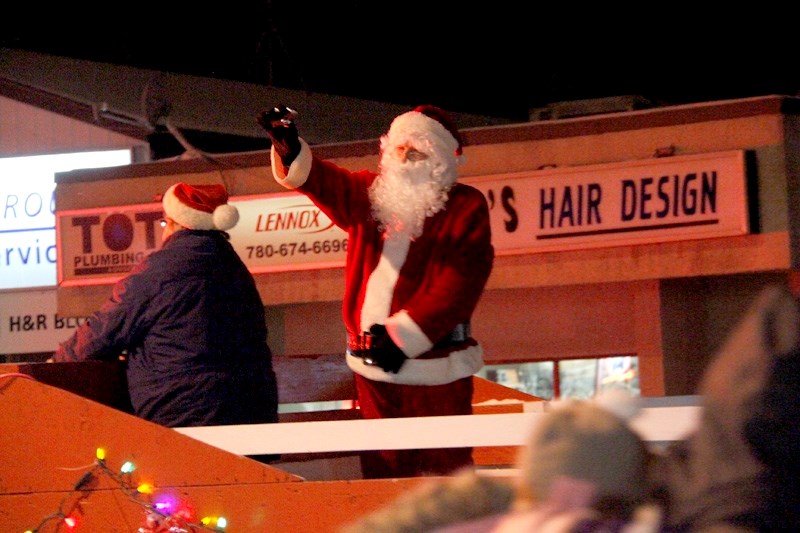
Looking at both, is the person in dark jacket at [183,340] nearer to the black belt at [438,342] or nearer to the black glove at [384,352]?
the black belt at [438,342]

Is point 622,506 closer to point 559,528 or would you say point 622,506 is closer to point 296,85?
point 559,528

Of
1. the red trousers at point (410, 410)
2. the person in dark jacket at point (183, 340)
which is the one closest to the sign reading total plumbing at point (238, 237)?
the person in dark jacket at point (183, 340)

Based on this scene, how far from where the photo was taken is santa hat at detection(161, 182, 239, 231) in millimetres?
4469

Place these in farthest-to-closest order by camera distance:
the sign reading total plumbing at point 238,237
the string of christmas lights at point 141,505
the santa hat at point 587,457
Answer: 1. the sign reading total plumbing at point 238,237
2. the string of christmas lights at point 141,505
3. the santa hat at point 587,457

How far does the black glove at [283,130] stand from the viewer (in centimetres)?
399

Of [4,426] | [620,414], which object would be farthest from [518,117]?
[620,414]

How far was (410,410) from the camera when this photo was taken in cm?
410

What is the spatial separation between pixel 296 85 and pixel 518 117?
2.24 meters

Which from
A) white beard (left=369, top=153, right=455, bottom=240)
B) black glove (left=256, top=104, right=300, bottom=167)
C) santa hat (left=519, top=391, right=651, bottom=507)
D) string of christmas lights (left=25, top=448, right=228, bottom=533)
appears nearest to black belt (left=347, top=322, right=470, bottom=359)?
white beard (left=369, top=153, right=455, bottom=240)

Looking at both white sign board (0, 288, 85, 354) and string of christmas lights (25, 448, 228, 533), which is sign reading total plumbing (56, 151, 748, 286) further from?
string of christmas lights (25, 448, 228, 533)

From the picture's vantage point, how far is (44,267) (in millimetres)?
11031

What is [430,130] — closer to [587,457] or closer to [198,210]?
[198,210]

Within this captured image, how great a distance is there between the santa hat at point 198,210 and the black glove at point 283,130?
1.44 ft

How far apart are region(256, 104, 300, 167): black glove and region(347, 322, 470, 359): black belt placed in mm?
604
